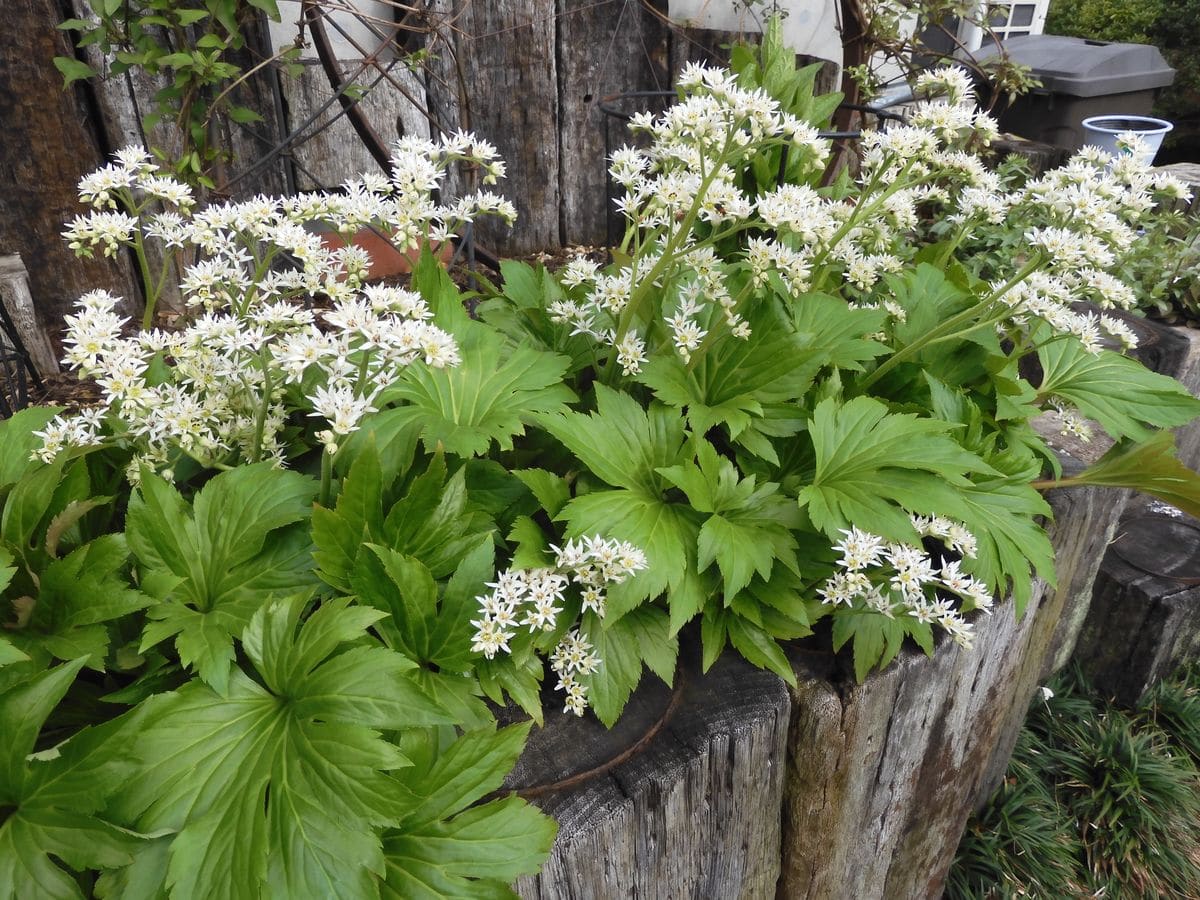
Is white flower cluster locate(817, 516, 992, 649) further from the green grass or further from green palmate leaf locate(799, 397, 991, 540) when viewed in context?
the green grass

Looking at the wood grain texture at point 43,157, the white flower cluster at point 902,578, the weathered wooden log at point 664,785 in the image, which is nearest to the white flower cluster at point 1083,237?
the white flower cluster at point 902,578

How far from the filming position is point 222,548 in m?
1.32

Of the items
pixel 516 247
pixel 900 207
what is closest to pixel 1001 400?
pixel 900 207

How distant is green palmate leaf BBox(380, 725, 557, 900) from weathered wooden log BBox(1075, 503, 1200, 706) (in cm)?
259

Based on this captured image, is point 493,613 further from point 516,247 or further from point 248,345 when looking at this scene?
point 516,247

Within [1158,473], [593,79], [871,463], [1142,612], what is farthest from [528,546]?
[593,79]

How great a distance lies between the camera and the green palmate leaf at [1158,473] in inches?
69.4

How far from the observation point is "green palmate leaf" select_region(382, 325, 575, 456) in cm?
147

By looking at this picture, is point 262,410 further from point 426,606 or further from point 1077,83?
point 1077,83

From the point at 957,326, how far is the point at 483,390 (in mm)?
1027

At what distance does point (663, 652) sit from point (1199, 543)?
271cm

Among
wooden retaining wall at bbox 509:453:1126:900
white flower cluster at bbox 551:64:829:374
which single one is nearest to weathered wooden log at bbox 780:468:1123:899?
wooden retaining wall at bbox 509:453:1126:900

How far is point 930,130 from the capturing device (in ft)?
5.32

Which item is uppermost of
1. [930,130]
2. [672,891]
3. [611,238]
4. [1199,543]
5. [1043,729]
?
[930,130]
